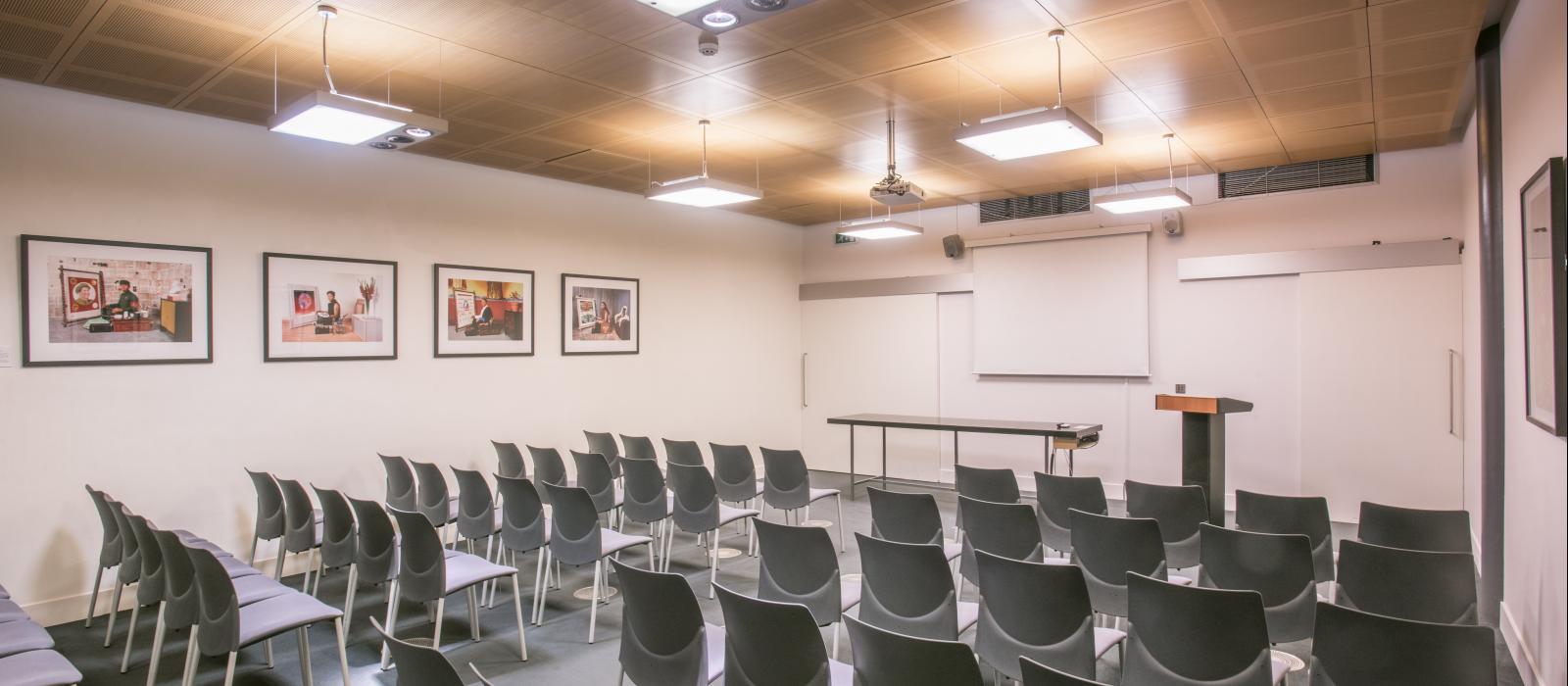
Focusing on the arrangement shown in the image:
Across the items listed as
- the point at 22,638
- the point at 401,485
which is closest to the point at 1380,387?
the point at 401,485

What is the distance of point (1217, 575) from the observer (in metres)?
3.42

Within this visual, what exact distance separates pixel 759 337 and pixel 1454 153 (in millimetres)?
6859

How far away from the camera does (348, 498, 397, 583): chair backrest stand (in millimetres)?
3969

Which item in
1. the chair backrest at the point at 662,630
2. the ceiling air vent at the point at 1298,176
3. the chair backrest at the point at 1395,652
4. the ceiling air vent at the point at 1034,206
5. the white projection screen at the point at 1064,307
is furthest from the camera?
the ceiling air vent at the point at 1034,206

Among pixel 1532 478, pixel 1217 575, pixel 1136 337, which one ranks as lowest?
pixel 1217 575

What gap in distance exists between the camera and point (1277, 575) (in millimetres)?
3266

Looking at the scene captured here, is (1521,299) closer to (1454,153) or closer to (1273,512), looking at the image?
(1273,512)

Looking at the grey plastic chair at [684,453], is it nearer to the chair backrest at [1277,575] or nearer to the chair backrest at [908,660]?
the chair backrest at [1277,575]

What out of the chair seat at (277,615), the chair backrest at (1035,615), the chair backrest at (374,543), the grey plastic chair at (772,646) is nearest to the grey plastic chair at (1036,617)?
the chair backrest at (1035,615)

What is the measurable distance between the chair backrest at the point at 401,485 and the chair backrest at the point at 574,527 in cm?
146

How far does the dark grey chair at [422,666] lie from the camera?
188 centimetres

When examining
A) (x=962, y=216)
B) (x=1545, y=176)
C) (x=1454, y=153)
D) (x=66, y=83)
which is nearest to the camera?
(x=1545, y=176)

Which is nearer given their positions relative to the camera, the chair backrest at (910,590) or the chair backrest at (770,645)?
the chair backrest at (770,645)

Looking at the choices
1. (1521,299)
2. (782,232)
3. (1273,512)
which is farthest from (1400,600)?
(782,232)
